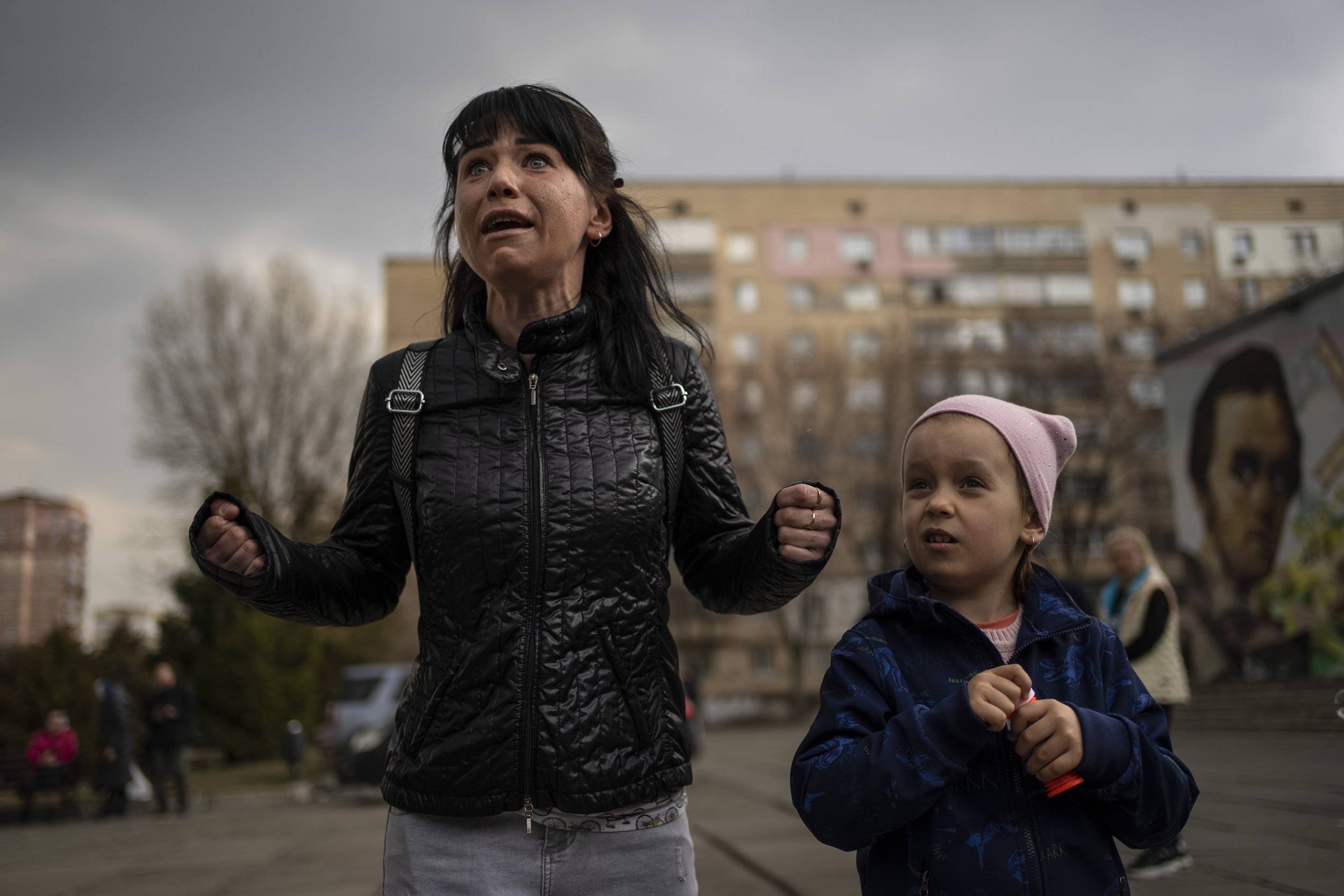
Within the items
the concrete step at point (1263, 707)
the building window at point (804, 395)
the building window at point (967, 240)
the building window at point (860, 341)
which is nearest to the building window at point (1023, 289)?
the building window at point (967, 240)

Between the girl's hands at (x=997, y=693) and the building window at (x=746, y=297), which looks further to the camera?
the building window at (x=746, y=297)

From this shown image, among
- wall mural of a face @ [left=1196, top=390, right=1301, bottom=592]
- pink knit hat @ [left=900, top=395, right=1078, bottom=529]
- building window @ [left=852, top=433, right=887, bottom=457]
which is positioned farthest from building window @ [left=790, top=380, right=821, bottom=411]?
pink knit hat @ [left=900, top=395, right=1078, bottom=529]

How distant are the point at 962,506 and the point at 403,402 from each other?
40.0 inches

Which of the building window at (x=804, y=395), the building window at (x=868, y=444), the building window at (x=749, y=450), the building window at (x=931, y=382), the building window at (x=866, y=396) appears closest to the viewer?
the building window at (x=931, y=382)

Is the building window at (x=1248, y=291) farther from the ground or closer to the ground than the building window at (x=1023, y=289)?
closer to the ground

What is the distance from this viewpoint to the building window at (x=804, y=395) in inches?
1422

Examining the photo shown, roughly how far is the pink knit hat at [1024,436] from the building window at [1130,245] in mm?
16891

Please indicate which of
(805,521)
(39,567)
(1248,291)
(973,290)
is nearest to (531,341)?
(805,521)

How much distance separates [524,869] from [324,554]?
0.65 meters

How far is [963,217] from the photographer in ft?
169

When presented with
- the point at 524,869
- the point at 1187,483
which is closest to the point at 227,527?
the point at 524,869

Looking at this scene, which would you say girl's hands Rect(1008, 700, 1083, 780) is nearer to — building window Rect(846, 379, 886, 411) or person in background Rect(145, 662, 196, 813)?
Result: person in background Rect(145, 662, 196, 813)

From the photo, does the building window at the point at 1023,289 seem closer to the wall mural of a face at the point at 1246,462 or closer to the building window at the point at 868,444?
the building window at the point at 868,444

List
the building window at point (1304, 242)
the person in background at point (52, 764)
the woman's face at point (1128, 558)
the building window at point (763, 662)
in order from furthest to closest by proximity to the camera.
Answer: the building window at point (763, 662)
the person in background at point (52, 764)
the building window at point (1304, 242)
the woman's face at point (1128, 558)
